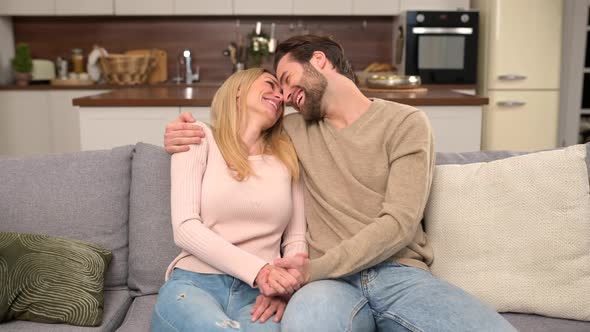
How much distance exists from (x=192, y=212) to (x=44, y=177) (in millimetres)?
540

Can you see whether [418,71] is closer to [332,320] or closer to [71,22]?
[71,22]

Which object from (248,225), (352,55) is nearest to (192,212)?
(248,225)

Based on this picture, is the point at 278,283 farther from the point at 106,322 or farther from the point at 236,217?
the point at 106,322

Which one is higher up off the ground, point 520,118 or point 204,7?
point 204,7

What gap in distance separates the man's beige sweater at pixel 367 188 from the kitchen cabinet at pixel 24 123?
148 inches

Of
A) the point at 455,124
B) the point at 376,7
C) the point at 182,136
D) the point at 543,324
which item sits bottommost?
the point at 543,324

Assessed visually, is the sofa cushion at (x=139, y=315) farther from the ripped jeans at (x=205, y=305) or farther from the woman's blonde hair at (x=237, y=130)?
the woman's blonde hair at (x=237, y=130)

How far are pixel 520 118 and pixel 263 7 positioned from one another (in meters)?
2.10

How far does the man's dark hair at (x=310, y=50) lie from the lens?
1.90 m

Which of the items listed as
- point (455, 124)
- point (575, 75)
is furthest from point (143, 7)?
point (575, 75)

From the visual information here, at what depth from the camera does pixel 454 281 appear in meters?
1.81

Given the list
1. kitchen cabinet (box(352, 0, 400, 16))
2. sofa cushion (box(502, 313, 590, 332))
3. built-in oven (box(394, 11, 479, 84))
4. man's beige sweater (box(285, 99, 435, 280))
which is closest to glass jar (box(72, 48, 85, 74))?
kitchen cabinet (box(352, 0, 400, 16))

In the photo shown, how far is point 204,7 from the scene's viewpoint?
206 inches

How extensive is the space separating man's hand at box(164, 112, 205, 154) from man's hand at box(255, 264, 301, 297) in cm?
40
